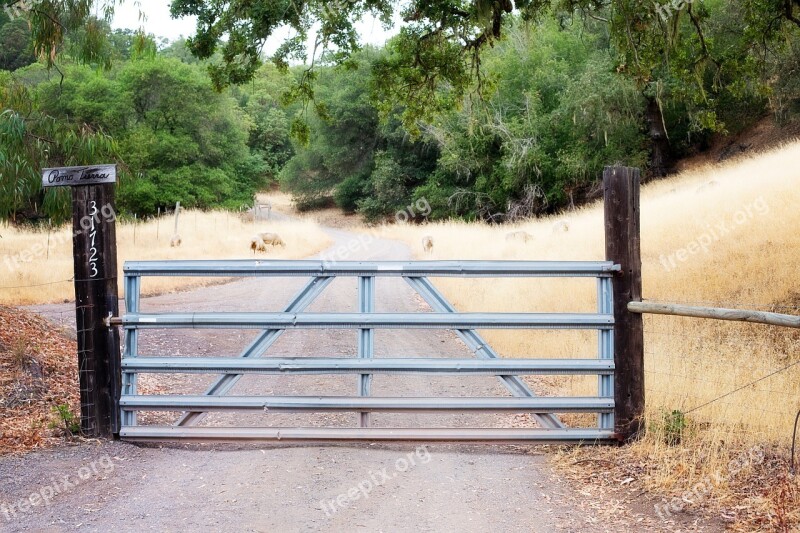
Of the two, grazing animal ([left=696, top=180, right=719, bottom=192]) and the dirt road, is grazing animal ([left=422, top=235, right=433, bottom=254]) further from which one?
the dirt road

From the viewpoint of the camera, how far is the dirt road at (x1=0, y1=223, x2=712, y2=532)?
14.9ft

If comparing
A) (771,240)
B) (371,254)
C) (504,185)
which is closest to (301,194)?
(504,185)

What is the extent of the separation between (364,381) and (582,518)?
2.07m

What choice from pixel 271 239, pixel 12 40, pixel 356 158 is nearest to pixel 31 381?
pixel 271 239

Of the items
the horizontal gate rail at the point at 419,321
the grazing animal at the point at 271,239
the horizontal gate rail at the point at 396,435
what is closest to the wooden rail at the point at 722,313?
the horizontal gate rail at the point at 419,321

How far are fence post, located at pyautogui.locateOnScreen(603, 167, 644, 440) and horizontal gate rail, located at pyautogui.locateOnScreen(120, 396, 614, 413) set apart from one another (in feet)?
0.51

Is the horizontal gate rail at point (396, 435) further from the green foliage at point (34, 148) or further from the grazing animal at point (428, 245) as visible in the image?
the grazing animal at point (428, 245)

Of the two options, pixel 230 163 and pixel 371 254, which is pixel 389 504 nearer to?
pixel 371 254

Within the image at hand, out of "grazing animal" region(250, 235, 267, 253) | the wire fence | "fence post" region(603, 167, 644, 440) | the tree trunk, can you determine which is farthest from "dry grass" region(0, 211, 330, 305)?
the tree trunk
